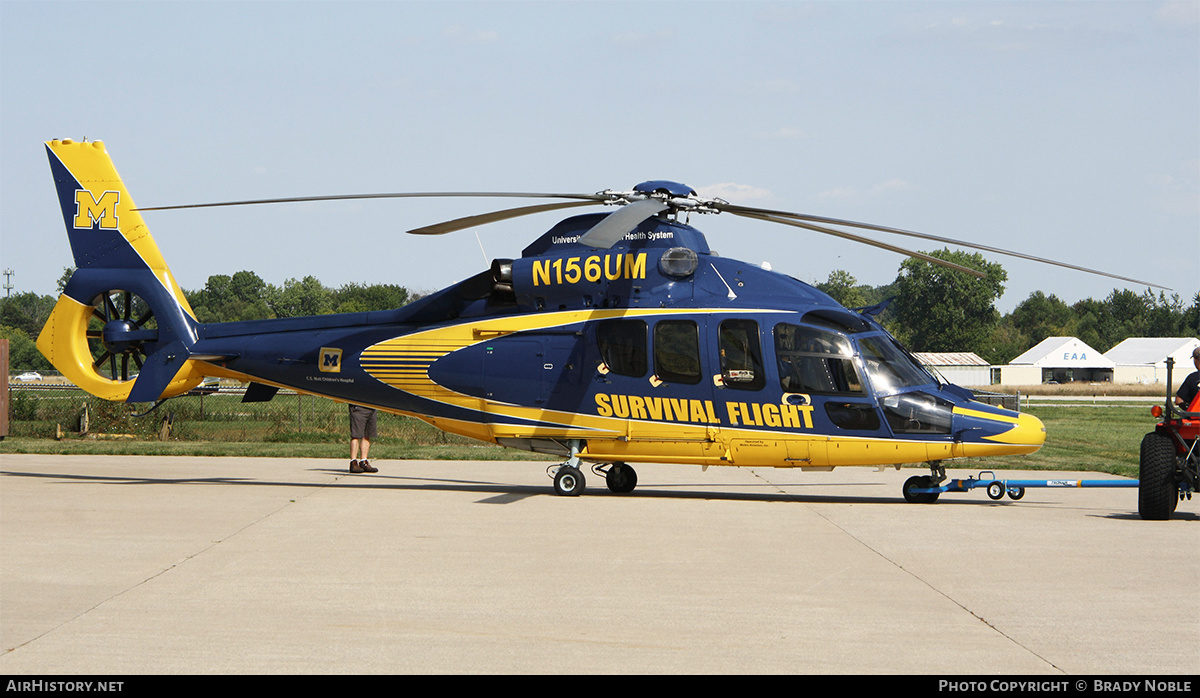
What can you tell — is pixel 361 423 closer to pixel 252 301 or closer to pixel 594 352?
pixel 594 352

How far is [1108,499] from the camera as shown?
13352mm

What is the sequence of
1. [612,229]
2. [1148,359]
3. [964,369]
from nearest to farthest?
[612,229], [964,369], [1148,359]

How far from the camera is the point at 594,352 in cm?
1329

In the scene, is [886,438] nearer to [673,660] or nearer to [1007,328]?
[673,660]

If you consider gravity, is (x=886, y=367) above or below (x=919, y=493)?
above

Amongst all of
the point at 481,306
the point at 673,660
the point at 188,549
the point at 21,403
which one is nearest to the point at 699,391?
the point at 481,306

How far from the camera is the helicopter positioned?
40.7 feet

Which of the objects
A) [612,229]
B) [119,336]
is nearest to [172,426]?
[119,336]

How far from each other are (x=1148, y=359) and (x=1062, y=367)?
9.89 meters

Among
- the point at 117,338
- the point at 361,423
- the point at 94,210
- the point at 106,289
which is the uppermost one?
the point at 94,210

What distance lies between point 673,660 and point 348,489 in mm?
9487

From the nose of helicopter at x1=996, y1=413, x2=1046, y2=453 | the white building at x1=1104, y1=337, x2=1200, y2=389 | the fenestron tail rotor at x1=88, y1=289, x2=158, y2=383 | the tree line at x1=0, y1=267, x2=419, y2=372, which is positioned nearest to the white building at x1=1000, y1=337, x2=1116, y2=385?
the white building at x1=1104, y1=337, x2=1200, y2=389

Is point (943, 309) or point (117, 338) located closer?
point (117, 338)

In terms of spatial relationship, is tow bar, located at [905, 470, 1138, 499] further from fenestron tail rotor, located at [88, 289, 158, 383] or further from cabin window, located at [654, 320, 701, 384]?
fenestron tail rotor, located at [88, 289, 158, 383]
